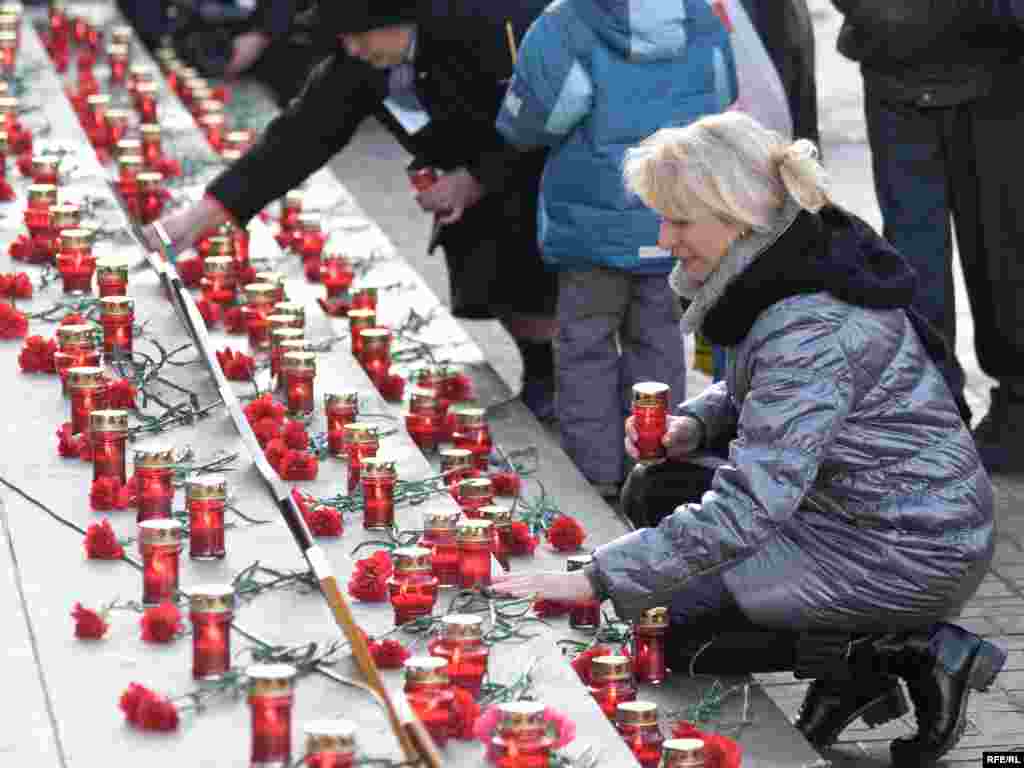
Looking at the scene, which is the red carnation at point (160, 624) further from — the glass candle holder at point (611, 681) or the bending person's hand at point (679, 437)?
the bending person's hand at point (679, 437)

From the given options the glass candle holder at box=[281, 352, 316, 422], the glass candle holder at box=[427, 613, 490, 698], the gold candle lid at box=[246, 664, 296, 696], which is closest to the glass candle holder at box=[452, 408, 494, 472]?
the glass candle holder at box=[281, 352, 316, 422]

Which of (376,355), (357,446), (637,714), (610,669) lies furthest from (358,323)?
(637,714)

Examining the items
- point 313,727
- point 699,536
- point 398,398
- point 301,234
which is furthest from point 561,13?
point 313,727

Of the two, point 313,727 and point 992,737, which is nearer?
point 313,727

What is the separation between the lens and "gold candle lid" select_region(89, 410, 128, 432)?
5.18 metres

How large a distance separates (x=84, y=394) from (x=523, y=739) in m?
1.95

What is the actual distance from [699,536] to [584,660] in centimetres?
38

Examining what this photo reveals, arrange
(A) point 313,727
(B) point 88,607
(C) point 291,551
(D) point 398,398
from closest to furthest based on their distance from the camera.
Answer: (A) point 313,727, (B) point 88,607, (C) point 291,551, (D) point 398,398

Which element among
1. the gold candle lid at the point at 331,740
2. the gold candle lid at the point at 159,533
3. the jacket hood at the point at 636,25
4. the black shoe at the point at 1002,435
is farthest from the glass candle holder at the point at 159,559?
the black shoe at the point at 1002,435

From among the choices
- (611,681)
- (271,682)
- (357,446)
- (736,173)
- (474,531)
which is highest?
(736,173)

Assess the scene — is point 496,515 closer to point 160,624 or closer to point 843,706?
point 843,706

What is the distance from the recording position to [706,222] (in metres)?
4.75

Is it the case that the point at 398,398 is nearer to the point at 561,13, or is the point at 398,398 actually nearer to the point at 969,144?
the point at 561,13

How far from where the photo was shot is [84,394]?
18.2 ft
